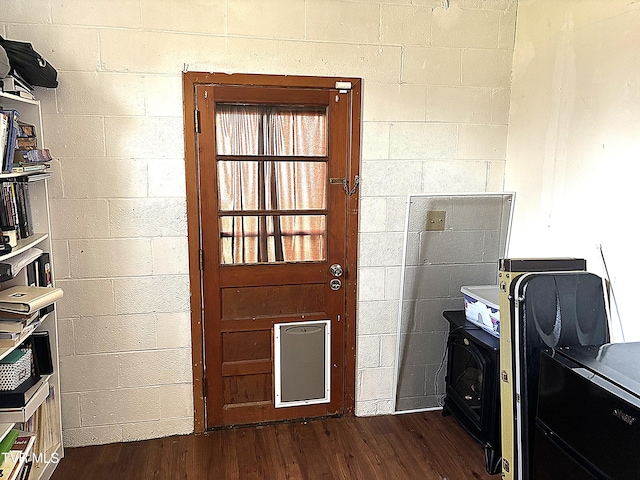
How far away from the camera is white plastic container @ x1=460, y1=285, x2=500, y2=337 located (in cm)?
266

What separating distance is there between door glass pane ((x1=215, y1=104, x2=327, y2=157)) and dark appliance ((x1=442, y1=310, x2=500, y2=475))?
1.26 m

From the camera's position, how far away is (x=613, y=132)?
89.5 inches

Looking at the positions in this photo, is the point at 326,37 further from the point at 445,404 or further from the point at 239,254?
the point at 445,404

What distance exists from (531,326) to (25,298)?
208 centimetres

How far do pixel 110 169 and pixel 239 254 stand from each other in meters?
0.80

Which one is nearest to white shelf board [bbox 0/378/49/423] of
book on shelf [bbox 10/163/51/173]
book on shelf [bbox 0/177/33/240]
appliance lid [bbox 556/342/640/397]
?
book on shelf [bbox 0/177/33/240]

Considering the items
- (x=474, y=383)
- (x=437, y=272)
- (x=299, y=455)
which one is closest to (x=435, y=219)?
(x=437, y=272)

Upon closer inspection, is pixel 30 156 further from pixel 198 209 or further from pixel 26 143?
pixel 198 209

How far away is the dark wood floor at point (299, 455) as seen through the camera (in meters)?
2.63

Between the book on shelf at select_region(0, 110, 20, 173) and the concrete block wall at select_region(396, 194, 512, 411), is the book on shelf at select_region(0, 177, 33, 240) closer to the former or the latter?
the book on shelf at select_region(0, 110, 20, 173)

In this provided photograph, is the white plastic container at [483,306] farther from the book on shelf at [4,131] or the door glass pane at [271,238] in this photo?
the book on shelf at [4,131]

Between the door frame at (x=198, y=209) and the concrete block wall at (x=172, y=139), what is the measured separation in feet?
0.15

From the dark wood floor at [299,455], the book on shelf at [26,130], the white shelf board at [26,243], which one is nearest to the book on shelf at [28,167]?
the book on shelf at [26,130]

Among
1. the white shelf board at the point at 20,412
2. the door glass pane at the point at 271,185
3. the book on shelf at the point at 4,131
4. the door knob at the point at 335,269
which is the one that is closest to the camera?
the book on shelf at the point at 4,131
